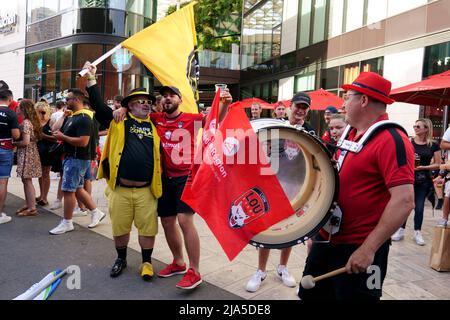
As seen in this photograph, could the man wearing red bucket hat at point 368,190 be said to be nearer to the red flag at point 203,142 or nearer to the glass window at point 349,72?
the red flag at point 203,142

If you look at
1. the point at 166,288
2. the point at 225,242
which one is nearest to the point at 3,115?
the point at 166,288

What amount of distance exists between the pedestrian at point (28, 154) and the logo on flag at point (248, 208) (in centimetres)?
536

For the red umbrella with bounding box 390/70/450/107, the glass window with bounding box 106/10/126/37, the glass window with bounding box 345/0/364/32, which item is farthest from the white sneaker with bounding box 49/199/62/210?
the glass window with bounding box 106/10/126/37

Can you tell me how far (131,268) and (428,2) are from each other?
38.6ft

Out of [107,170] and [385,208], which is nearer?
[385,208]

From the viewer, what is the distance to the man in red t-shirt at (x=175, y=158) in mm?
4129

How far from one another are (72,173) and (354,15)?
44.5ft

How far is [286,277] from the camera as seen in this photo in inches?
168

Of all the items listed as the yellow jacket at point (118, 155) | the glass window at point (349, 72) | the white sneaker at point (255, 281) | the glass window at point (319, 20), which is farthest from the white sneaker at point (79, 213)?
the glass window at point (319, 20)

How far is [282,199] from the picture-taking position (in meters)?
2.38

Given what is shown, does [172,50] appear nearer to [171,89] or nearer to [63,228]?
[171,89]

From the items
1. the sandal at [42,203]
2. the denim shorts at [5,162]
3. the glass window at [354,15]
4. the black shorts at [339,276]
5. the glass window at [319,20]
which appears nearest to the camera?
the black shorts at [339,276]

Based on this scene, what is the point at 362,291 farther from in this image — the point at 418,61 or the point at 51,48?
the point at 51,48

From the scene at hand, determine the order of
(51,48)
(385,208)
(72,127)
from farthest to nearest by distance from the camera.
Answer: (51,48) < (72,127) < (385,208)
